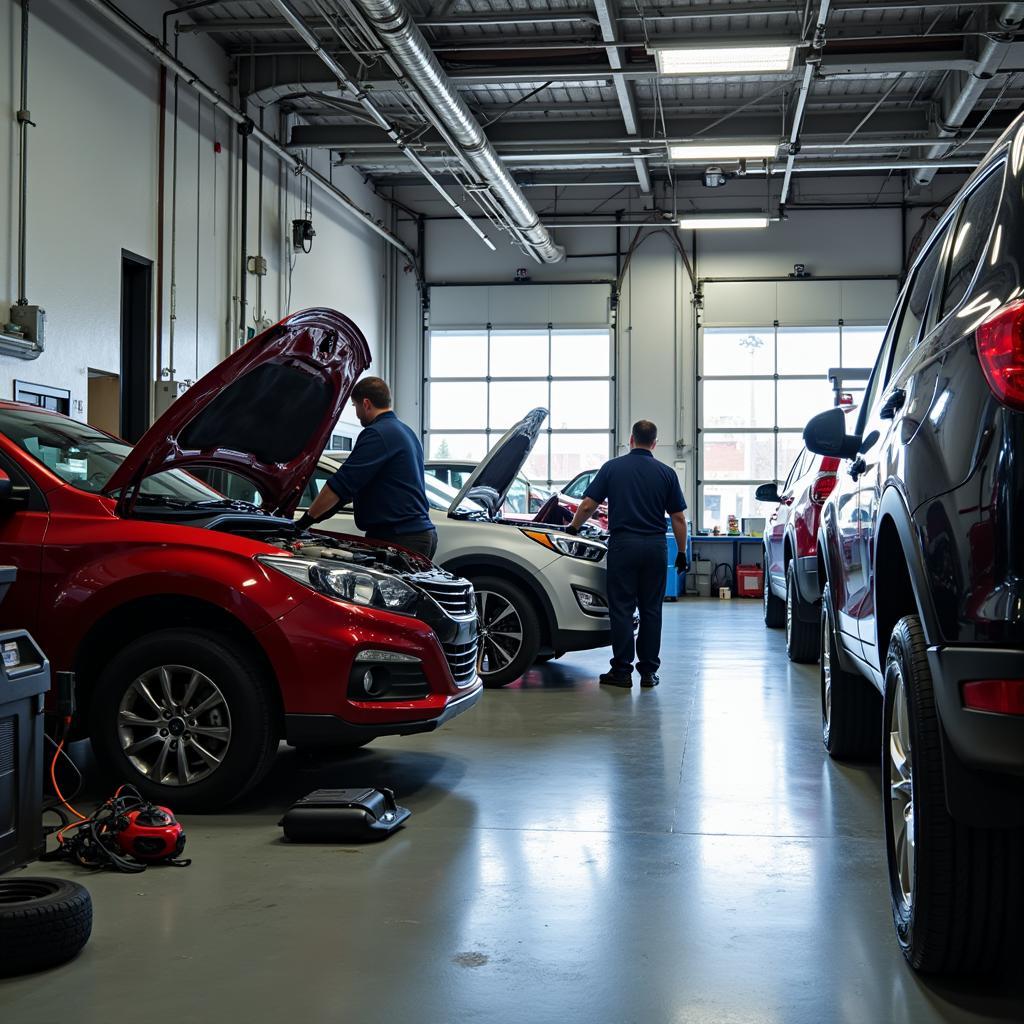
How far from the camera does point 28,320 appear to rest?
30.3ft

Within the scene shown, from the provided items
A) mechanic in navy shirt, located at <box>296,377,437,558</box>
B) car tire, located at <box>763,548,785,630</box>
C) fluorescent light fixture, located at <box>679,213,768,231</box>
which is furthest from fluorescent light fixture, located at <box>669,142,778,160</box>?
mechanic in navy shirt, located at <box>296,377,437,558</box>

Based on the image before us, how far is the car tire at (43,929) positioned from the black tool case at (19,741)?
29 cm

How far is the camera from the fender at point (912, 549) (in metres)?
2.38

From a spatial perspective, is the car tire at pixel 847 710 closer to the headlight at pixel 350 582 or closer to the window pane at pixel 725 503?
the headlight at pixel 350 582

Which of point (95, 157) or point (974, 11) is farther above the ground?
point (974, 11)

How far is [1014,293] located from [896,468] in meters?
0.69

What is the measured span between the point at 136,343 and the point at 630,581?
6.13m

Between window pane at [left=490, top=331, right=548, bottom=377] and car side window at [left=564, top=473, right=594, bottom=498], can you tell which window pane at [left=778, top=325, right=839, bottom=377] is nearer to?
window pane at [left=490, top=331, right=548, bottom=377]

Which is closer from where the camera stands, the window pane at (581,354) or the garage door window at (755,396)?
the garage door window at (755,396)

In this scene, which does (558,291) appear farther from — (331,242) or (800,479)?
(800,479)

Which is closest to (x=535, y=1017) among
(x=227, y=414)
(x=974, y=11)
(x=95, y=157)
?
(x=227, y=414)

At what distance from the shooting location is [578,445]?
796 inches

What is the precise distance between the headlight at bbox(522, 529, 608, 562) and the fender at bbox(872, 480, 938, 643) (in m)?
4.78

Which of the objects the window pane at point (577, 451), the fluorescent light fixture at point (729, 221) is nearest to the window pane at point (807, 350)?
the window pane at point (577, 451)
